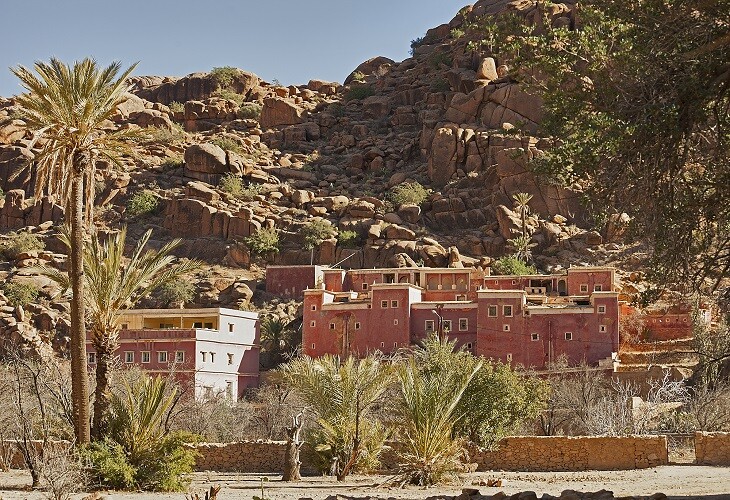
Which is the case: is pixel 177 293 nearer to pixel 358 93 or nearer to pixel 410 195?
pixel 410 195

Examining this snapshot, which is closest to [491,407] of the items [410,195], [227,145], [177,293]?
[177,293]

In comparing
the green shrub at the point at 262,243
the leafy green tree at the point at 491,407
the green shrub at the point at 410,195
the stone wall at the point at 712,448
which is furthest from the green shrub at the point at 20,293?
the stone wall at the point at 712,448

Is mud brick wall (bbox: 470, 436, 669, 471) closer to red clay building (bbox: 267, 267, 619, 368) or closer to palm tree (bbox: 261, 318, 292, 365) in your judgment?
Result: red clay building (bbox: 267, 267, 619, 368)

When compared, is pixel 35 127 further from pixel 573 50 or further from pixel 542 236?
pixel 542 236

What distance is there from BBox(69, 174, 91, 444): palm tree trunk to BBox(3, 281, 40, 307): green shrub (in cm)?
5173

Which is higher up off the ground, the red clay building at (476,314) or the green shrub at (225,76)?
the green shrub at (225,76)

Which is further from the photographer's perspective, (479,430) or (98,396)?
(479,430)

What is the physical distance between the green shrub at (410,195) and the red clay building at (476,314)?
21.2 meters

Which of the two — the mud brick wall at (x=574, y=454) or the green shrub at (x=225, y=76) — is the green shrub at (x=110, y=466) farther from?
the green shrub at (x=225, y=76)

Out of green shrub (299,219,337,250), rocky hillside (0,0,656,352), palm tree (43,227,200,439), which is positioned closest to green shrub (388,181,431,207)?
rocky hillside (0,0,656,352)

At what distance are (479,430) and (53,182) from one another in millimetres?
13770

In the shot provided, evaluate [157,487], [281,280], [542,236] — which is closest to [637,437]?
[157,487]

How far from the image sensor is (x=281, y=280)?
3002 inches

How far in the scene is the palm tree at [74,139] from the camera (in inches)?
854
